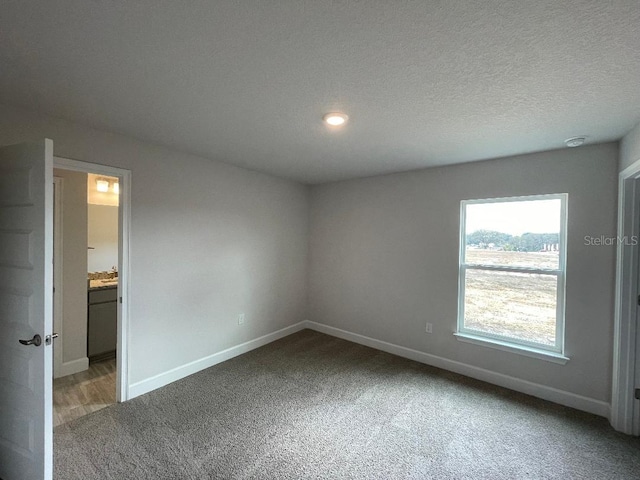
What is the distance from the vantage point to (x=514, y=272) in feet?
9.73

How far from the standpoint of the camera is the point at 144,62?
56.7 inches

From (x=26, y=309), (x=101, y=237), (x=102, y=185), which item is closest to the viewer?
(x=26, y=309)

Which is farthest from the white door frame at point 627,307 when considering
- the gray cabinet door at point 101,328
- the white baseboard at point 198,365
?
the gray cabinet door at point 101,328

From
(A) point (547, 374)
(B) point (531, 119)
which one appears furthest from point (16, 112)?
(A) point (547, 374)

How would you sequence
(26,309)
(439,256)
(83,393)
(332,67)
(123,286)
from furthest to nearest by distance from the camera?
(439,256), (83,393), (123,286), (26,309), (332,67)

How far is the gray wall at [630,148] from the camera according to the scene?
2052mm

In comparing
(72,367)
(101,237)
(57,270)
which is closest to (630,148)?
(57,270)

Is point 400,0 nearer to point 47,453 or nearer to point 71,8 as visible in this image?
point 71,8

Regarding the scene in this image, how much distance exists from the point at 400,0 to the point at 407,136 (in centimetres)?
143

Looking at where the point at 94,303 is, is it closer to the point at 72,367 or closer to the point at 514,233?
Result: the point at 72,367

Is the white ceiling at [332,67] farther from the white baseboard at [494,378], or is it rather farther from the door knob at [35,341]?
the white baseboard at [494,378]

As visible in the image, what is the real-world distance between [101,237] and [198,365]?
2452 mm

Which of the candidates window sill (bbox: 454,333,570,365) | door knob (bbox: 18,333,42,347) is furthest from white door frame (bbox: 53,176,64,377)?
window sill (bbox: 454,333,570,365)

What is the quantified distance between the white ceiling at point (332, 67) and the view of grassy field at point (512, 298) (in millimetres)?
1178
